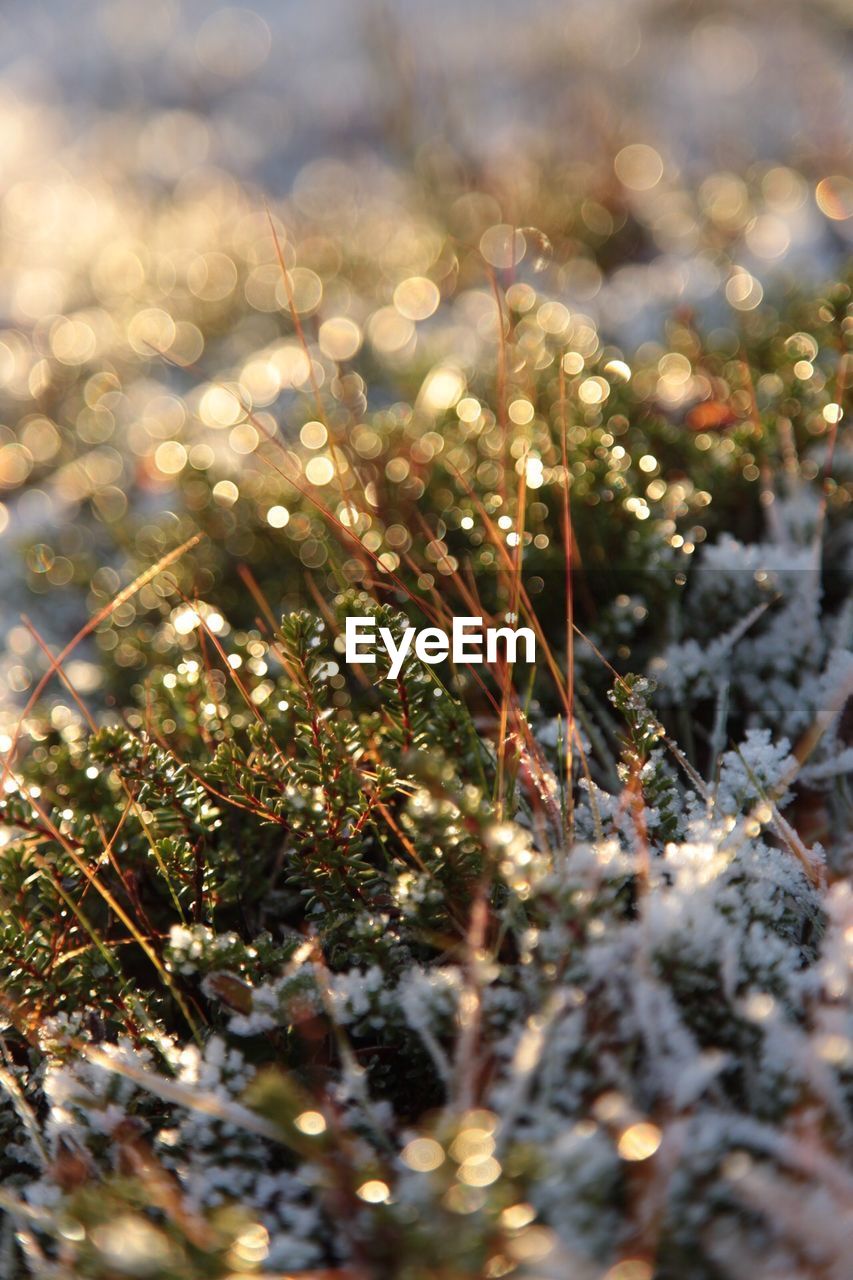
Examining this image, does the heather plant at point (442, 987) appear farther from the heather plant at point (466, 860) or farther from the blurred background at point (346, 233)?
the blurred background at point (346, 233)

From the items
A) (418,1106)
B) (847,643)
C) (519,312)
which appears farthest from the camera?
(519,312)

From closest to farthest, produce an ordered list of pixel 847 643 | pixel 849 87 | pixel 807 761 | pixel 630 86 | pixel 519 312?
pixel 807 761 → pixel 847 643 → pixel 519 312 → pixel 849 87 → pixel 630 86

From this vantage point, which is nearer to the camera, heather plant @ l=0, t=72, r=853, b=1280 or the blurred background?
heather plant @ l=0, t=72, r=853, b=1280

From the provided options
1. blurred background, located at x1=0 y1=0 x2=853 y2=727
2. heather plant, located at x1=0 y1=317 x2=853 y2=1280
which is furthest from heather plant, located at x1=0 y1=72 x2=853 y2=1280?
blurred background, located at x1=0 y1=0 x2=853 y2=727

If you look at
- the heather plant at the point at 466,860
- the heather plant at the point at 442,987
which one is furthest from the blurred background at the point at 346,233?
the heather plant at the point at 442,987

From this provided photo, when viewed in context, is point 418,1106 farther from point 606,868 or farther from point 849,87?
point 849,87

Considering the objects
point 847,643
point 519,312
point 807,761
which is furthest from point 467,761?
point 519,312

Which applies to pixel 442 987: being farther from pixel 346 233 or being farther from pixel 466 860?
pixel 346 233

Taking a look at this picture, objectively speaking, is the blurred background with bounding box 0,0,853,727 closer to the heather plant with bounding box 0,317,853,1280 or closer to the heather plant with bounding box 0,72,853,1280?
the heather plant with bounding box 0,72,853,1280
